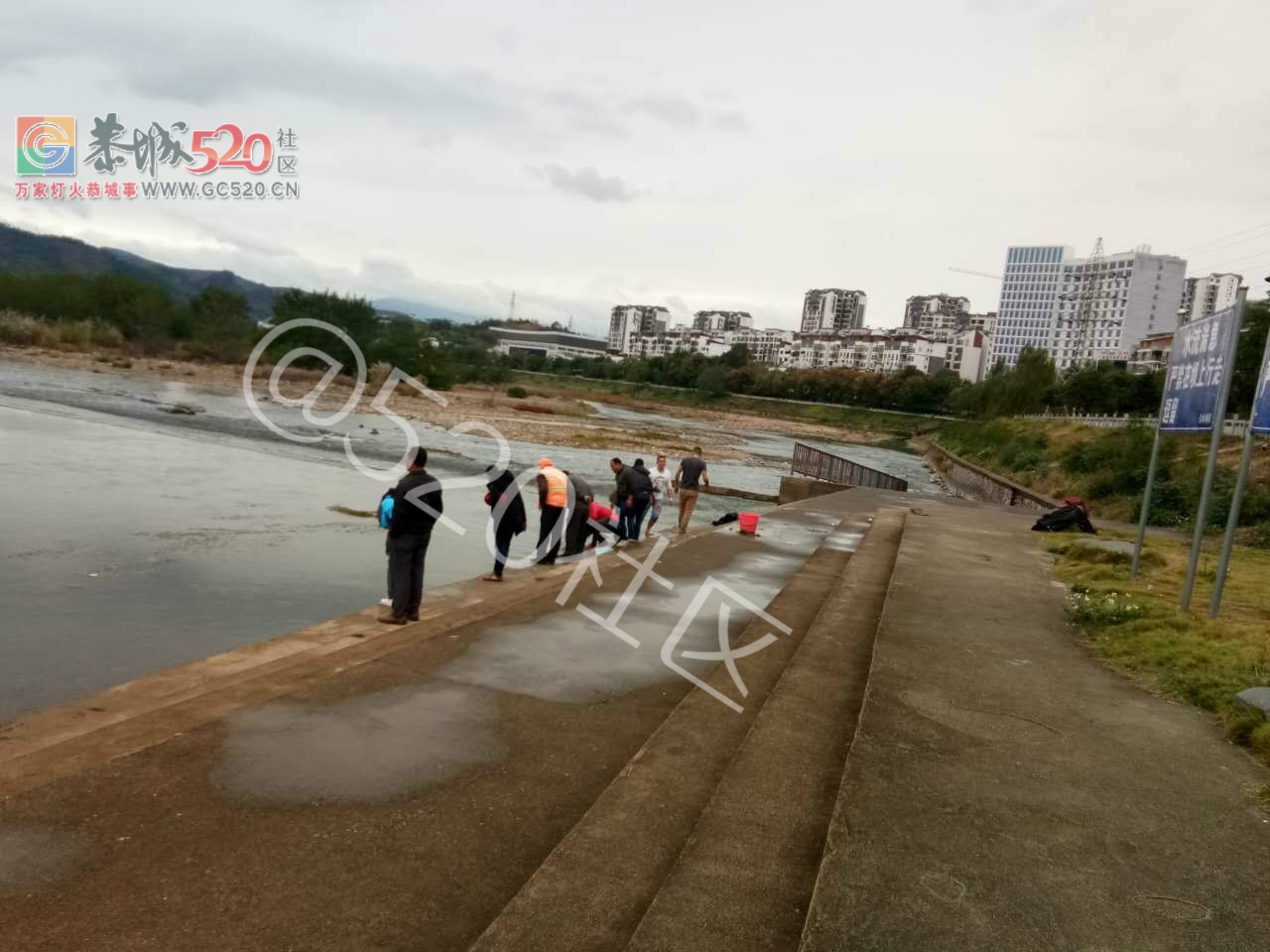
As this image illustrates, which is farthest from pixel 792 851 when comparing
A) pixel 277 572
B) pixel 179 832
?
pixel 277 572

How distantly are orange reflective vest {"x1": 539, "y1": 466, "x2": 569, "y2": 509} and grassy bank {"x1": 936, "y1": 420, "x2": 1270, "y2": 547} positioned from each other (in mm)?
16276

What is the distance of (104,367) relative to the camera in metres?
57.4

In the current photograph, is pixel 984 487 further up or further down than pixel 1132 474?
further down

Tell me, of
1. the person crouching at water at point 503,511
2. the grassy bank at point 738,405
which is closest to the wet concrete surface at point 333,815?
the person crouching at water at point 503,511

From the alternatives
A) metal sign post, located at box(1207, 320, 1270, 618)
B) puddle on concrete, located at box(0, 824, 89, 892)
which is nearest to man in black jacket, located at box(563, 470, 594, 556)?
metal sign post, located at box(1207, 320, 1270, 618)

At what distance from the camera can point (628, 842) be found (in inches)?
163

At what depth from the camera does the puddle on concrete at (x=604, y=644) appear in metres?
6.69

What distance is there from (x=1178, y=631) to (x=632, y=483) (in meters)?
7.56

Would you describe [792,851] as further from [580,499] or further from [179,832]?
[580,499]

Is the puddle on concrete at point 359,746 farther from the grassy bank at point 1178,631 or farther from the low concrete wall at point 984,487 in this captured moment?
the low concrete wall at point 984,487

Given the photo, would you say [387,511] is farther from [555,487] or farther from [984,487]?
[984,487]

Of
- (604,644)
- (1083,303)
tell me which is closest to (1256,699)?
(604,644)

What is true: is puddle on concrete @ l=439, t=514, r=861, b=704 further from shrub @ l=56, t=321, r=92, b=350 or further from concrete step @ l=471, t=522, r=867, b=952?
shrub @ l=56, t=321, r=92, b=350

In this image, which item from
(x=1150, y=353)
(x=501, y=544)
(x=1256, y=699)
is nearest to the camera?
(x=1256, y=699)
